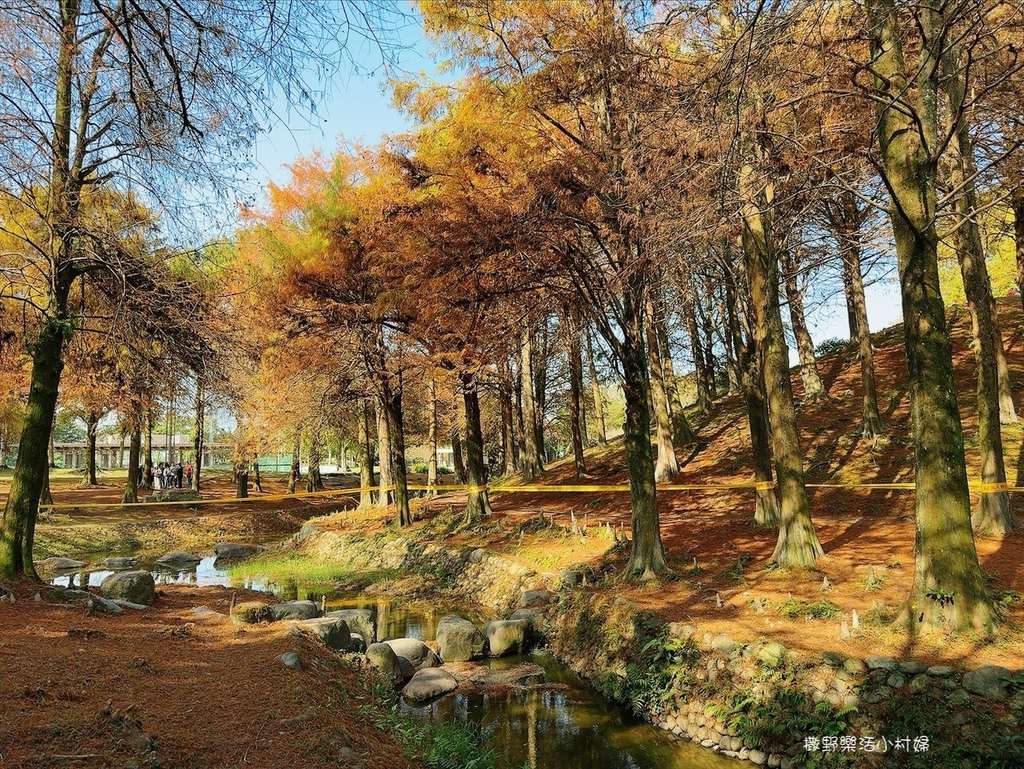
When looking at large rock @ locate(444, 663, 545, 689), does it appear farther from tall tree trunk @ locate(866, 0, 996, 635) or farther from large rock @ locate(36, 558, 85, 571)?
large rock @ locate(36, 558, 85, 571)

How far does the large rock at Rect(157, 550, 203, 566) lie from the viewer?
1672 centimetres

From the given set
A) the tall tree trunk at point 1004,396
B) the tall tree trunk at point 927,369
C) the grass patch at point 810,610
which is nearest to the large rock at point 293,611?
the grass patch at point 810,610

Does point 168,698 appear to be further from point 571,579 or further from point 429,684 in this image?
point 571,579

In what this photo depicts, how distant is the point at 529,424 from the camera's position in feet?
75.2

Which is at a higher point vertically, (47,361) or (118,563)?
(47,361)

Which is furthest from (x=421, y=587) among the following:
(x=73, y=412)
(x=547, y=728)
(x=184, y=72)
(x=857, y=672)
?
(x=73, y=412)

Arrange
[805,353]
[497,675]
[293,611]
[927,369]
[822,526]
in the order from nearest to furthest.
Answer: [927,369] → [497,675] → [293,611] → [822,526] → [805,353]

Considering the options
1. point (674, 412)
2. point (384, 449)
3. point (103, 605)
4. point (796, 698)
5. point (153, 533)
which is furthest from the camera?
point (384, 449)

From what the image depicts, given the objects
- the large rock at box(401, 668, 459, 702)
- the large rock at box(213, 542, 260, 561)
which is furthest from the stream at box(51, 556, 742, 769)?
the large rock at box(213, 542, 260, 561)

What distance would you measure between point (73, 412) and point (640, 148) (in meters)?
25.0

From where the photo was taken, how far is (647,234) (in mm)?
9094

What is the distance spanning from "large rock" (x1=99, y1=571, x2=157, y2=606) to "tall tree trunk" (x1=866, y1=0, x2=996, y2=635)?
343 inches

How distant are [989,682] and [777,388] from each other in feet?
15.9

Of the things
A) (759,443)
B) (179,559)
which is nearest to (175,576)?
(179,559)
